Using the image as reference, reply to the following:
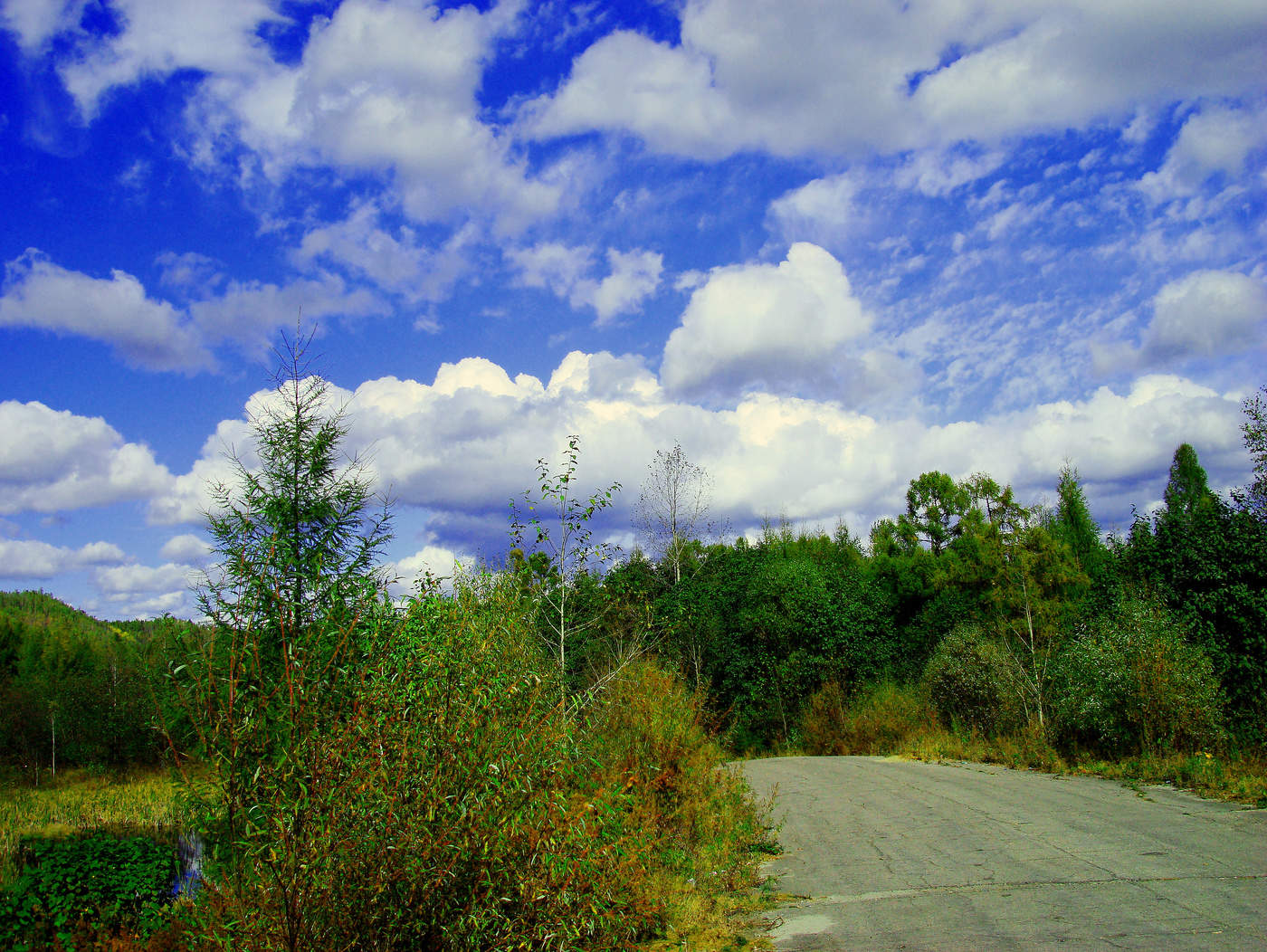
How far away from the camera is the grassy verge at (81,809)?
2488 centimetres

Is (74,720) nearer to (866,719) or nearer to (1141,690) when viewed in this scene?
(866,719)

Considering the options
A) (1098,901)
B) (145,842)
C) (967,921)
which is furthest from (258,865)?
(145,842)

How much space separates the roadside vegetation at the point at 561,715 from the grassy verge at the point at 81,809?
28 cm

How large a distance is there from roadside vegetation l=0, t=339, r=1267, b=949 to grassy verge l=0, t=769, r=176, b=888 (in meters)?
0.28

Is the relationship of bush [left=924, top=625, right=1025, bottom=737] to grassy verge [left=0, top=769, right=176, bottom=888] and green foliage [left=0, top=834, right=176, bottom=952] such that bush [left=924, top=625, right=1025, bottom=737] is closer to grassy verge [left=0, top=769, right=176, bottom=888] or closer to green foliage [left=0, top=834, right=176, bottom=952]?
green foliage [left=0, top=834, right=176, bottom=952]

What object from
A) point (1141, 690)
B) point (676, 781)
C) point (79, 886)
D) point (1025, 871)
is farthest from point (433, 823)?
point (1141, 690)

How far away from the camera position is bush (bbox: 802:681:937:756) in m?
25.9

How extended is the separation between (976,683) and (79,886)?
2140cm

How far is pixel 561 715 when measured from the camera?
593 centimetres

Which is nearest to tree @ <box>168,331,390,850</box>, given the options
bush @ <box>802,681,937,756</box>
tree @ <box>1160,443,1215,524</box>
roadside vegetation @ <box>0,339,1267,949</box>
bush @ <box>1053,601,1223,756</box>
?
roadside vegetation @ <box>0,339,1267,949</box>

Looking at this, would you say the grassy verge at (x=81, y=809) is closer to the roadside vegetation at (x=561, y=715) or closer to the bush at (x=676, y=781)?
the roadside vegetation at (x=561, y=715)

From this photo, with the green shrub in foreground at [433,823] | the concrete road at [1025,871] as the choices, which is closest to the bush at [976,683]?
the concrete road at [1025,871]

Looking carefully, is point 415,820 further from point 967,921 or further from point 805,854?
point 805,854

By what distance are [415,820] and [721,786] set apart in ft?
27.6
